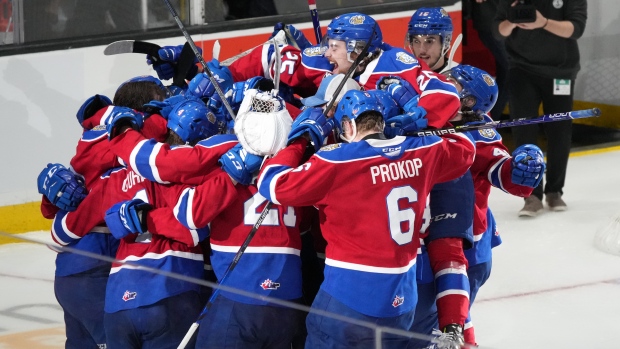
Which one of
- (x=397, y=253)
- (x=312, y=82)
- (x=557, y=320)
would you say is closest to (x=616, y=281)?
(x=557, y=320)

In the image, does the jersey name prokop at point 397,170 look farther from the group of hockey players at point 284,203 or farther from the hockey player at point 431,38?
the hockey player at point 431,38

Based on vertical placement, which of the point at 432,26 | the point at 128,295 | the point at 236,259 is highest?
the point at 432,26

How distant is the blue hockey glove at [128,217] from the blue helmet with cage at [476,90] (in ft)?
3.46

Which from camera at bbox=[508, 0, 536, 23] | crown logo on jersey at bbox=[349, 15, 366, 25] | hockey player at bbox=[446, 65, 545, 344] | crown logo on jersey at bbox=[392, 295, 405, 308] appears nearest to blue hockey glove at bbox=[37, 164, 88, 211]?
crown logo on jersey at bbox=[349, 15, 366, 25]

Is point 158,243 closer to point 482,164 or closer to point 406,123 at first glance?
point 406,123

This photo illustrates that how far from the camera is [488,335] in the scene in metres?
4.36

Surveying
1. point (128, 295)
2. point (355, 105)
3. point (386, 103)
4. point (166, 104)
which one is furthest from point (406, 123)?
point (128, 295)

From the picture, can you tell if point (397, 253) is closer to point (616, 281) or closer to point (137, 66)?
point (616, 281)

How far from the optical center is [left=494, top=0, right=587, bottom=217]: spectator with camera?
621cm

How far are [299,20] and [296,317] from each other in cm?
411

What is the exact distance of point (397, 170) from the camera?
2.86 metres

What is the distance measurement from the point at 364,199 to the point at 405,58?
780 millimetres

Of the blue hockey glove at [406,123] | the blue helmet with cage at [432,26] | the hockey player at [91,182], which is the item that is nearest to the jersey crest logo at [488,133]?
the blue hockey glove at [406,123]

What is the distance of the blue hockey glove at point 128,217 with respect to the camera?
10.0 ft
